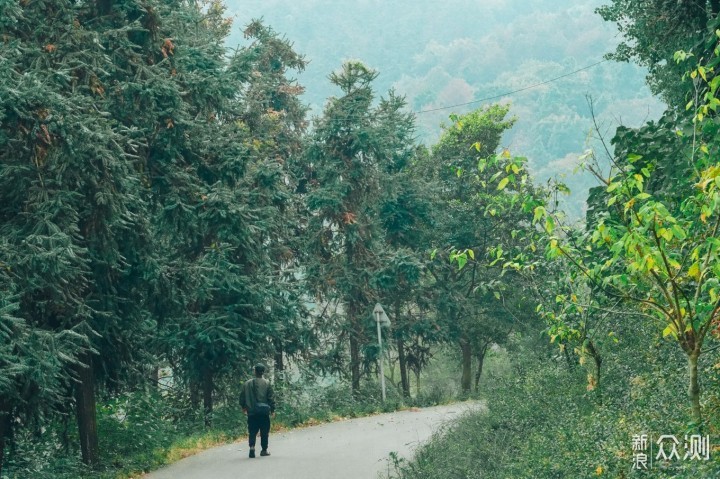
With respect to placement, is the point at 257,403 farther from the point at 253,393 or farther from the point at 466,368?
the point at 466,368

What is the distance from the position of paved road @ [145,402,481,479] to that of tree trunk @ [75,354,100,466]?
160cm

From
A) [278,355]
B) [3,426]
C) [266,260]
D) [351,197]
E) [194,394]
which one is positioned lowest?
[3,426]

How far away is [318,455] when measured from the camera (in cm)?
1675

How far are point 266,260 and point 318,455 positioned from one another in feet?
37.5

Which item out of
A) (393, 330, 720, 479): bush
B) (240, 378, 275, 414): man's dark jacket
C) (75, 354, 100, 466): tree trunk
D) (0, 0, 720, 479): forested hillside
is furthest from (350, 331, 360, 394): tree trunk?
(240, 378, 275, 414): man's dark jacket

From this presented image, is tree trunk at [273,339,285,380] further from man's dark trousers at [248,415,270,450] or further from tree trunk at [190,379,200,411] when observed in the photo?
man's dark trousers at [248,415,270,450]

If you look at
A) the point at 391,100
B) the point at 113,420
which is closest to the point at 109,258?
the point at 113,420

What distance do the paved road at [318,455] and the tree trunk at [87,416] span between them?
5.25 feet

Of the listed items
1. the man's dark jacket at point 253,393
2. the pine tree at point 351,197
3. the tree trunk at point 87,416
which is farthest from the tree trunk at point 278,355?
the man's dark jacket at point 253,393

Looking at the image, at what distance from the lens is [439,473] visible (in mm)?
12836

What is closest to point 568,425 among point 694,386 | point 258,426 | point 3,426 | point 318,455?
point 694,386

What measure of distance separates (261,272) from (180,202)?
33.9ft

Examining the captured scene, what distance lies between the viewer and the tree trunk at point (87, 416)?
17047 millimetres

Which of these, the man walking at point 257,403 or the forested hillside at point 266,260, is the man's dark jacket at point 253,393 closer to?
the man walking at point 257,403
